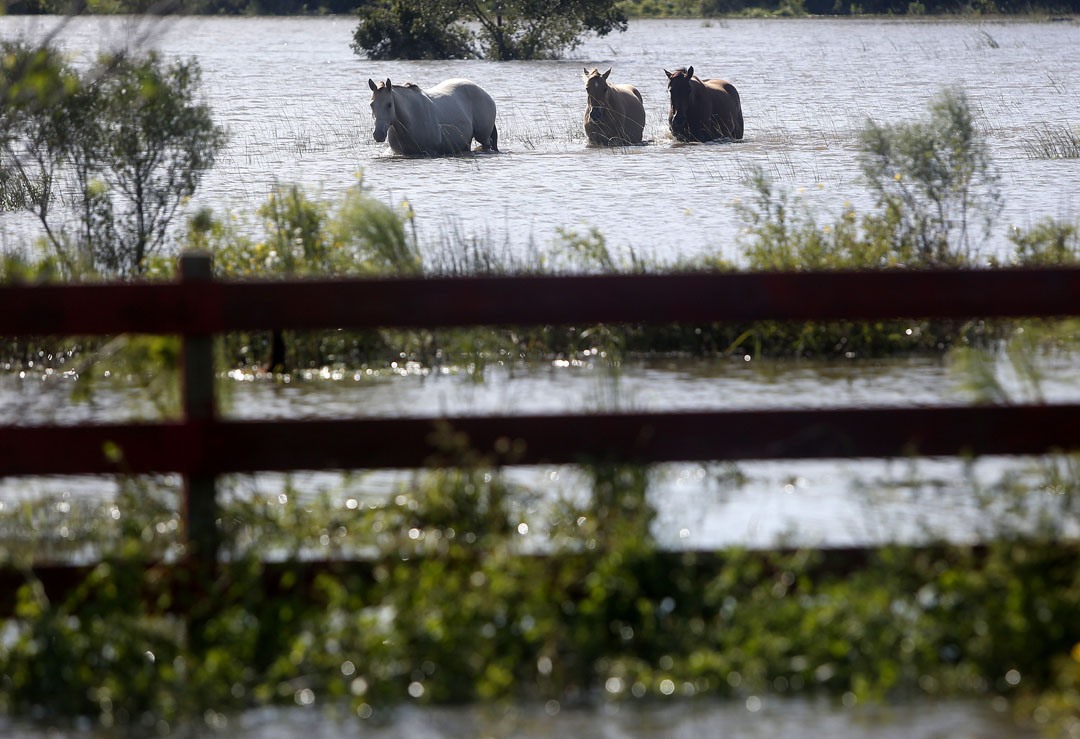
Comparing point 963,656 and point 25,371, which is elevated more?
point 963,656

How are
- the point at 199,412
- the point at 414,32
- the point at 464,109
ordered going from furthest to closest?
the point at 414,32, the point at 464,109, the point at 199,412

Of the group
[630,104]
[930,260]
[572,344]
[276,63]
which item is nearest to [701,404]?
[572,344]

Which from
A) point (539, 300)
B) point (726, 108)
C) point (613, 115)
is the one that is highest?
point (539, 300)

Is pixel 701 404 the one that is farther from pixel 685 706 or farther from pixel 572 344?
pixel 685 706

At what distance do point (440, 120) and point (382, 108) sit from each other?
2.53 m

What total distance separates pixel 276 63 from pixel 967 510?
185 ft

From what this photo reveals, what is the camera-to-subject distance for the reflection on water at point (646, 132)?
18.1m

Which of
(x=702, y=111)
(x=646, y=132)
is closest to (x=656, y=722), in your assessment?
(x=702, y=111)

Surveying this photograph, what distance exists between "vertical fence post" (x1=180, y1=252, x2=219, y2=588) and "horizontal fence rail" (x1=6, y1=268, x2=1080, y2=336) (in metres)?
0.06

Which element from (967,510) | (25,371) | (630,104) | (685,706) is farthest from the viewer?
(630,104)

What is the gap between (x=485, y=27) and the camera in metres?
54.6

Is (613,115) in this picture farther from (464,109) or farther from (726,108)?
(464,109)

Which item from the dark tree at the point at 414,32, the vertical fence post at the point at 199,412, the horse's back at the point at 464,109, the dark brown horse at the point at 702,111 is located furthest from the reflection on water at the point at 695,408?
the dark tree at the point at 414,32

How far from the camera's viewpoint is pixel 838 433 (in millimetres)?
4551
